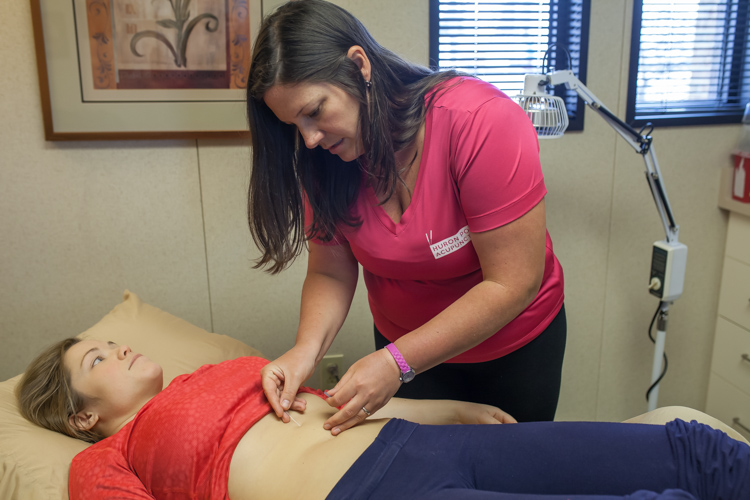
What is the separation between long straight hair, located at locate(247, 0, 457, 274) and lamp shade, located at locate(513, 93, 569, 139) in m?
0.53

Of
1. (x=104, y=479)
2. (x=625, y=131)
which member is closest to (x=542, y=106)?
(x=625, y=131)

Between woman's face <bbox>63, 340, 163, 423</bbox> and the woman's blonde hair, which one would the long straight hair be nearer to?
woman's face <bbox>63, 340, 163, 423</bbox>

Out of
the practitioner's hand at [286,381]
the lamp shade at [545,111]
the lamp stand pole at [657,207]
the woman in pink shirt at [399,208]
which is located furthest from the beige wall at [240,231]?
the practitioner's hand at [286,381]

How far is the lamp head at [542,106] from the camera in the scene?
1667 millimetres

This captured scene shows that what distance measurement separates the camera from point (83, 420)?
1.39 m

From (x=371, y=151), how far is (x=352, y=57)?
0.18m

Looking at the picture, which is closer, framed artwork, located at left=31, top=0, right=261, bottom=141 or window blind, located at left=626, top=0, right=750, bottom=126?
framed artwork, located at left=31, top=0, right=261, bottom=141

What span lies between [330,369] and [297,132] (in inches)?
45.4

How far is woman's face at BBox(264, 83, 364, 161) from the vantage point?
108 cm

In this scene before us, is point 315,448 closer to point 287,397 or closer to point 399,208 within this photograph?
point 287,397

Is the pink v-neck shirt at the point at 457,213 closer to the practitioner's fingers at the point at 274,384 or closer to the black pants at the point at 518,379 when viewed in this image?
the black pants at the point at 518,379

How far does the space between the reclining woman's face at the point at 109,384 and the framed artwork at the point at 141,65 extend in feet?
2.54

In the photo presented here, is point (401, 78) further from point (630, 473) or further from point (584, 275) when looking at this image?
point (584, 275)

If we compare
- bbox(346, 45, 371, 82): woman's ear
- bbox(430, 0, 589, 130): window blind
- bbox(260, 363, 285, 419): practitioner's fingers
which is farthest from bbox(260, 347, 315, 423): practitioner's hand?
bbox(430, 0, 589, 130): window blind
